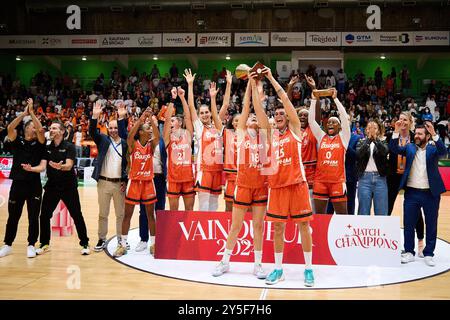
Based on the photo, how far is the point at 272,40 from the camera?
21.2m

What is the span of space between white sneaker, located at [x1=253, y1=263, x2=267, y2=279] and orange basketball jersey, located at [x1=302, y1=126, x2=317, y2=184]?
150 cm

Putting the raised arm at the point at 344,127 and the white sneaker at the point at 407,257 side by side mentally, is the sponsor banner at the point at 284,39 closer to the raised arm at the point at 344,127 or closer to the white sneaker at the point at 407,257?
the raised arm at the point at 344,127

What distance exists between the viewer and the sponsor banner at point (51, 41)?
2236cm

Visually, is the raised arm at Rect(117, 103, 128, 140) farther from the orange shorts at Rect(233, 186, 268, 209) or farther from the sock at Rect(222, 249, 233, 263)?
the sock at Rect(222, 249, 233, 263)

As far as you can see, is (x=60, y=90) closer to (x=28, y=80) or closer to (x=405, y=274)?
(x=28, y=80)

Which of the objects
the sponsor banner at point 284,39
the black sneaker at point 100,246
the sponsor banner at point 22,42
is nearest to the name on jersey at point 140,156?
the black sneaker at point 100,246

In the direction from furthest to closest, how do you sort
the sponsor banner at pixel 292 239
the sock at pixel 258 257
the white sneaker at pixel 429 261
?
the white sneaker at pixel 429 261, the sponsor banner at pixel 292 239, the sock at pixel 258 257

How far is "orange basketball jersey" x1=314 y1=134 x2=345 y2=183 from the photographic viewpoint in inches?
233

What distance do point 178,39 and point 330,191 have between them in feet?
55.9

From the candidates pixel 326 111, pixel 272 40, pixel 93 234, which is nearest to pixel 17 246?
pixel 93 234

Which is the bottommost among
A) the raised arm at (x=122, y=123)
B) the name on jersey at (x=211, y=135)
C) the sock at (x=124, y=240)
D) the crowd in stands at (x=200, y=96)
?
the sock at (x=124, y=240)

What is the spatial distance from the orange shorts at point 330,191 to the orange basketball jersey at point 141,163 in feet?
6.89

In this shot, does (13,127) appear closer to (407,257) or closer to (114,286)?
(114,286)
